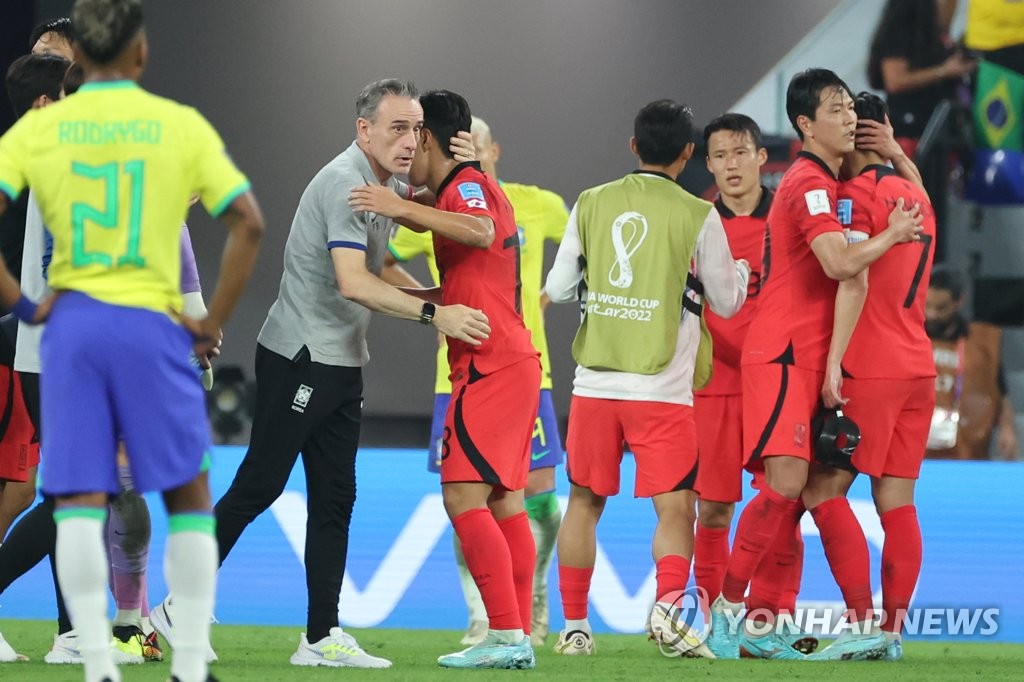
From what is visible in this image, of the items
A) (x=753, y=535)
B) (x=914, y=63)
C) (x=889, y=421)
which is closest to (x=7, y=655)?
(x=753, y=535)

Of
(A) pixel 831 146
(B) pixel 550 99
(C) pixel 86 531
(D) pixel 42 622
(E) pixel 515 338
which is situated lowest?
(D) pixel 42 622

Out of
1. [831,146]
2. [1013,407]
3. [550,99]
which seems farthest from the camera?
[550,99]

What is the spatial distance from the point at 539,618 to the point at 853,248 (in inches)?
80.0

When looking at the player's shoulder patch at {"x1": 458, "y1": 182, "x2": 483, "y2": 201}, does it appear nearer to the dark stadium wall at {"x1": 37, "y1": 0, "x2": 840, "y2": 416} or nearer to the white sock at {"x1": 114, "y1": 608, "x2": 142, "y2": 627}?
the white sock at {"x1": 114, "y1": 608, "x2": 142, "y2": 627}

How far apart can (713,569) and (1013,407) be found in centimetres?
305

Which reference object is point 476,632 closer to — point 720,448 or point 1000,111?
point 720,448

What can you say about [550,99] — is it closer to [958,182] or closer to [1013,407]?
[958,182]

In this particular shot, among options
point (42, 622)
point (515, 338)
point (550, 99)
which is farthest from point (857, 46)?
point (42, 622)

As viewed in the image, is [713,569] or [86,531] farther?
[713,569]

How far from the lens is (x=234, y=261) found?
3.22 m

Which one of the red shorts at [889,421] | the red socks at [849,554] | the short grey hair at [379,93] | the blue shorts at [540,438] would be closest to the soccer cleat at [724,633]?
the red socks at [849,554]

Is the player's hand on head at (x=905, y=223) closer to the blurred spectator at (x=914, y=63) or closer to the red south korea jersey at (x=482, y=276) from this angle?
the red south korea jersey at (x=482, y=276)

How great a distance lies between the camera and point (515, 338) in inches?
176

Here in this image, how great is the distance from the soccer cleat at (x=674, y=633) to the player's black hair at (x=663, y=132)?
1.51 m
